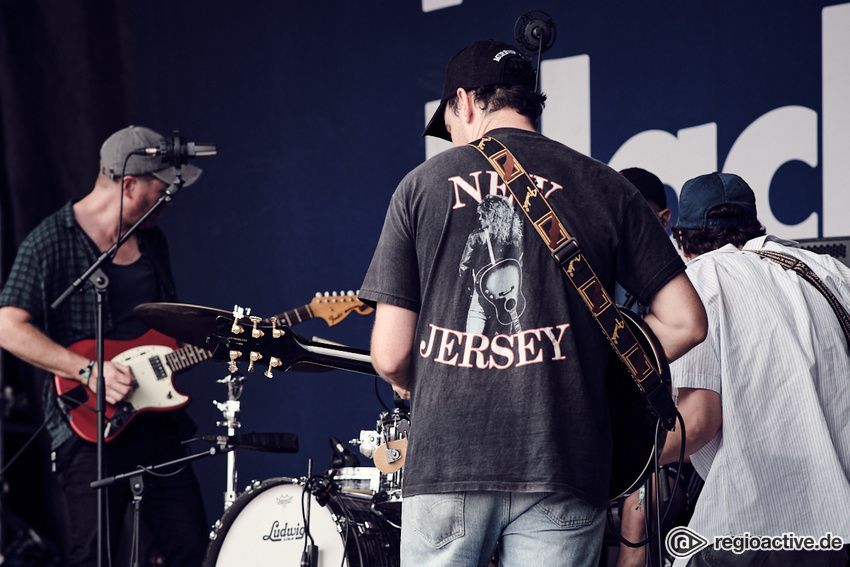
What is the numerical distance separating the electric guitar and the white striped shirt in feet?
6.23

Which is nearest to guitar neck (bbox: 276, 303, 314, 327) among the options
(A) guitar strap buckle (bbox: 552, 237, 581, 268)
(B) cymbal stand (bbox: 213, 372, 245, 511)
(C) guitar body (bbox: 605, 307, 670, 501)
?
(B) cymbal stand (bbox: 213, 372, 245, 511)

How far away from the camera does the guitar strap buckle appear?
1.86 metres

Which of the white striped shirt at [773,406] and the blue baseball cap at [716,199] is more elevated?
the blue baseball cap at [716,199]

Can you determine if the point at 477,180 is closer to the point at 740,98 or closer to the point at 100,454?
the point at 100,454

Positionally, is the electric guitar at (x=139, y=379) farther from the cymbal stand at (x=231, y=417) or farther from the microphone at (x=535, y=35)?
the microphone at (x=535, y=35)

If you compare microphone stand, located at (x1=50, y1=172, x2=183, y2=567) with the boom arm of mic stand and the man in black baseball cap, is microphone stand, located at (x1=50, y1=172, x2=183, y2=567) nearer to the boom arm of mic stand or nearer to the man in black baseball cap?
the boom arm of mic stand

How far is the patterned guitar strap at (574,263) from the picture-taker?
1875 mm

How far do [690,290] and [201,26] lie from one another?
470cm

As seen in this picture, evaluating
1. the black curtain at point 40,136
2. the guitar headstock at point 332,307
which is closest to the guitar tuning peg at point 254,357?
the guitar headstock at point 332,307

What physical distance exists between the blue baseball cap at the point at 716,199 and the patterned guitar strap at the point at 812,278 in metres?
0.21

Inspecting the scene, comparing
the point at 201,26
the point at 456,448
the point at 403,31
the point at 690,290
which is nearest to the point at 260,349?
the point at 456,448

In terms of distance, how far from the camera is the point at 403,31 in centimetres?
516

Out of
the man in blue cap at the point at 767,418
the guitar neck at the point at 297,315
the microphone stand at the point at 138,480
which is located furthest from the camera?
the guitar neck at the point at 297,315

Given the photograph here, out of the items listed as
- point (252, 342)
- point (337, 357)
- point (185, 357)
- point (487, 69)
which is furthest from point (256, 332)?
point (185, 357)
